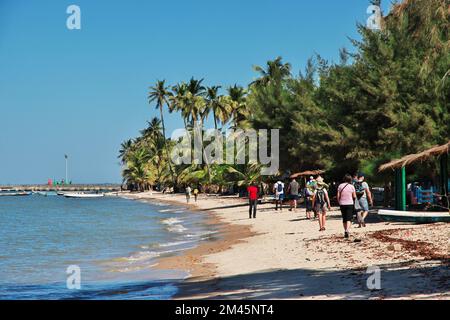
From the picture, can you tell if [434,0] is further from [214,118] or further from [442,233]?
[214,118]

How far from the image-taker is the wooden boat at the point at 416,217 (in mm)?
19094

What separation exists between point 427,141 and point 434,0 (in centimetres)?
1008

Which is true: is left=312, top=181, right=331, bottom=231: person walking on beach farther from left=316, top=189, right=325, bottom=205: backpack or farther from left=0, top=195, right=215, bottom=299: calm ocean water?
left=0, top=195, right=215, bottom=299: calm ocean water

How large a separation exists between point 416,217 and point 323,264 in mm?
8527

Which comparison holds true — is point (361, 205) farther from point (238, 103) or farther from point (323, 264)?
point (238, 103)

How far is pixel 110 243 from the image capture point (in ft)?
81.5

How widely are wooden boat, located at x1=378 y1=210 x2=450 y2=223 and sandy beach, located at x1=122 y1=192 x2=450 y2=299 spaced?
515mm

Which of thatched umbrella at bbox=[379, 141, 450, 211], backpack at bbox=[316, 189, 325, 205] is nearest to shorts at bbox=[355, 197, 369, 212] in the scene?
backpack at bbox=[316, 189, 325, 205]

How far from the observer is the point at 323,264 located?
12.5 metres

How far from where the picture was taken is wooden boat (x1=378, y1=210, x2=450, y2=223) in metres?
19.1

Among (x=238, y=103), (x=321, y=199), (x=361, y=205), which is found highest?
(x=238, y=103)

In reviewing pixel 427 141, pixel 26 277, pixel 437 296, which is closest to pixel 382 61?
pixel 427 141

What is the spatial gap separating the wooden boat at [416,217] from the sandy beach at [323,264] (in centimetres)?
51

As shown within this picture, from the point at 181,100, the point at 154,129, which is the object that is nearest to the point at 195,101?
the point at 181,100
